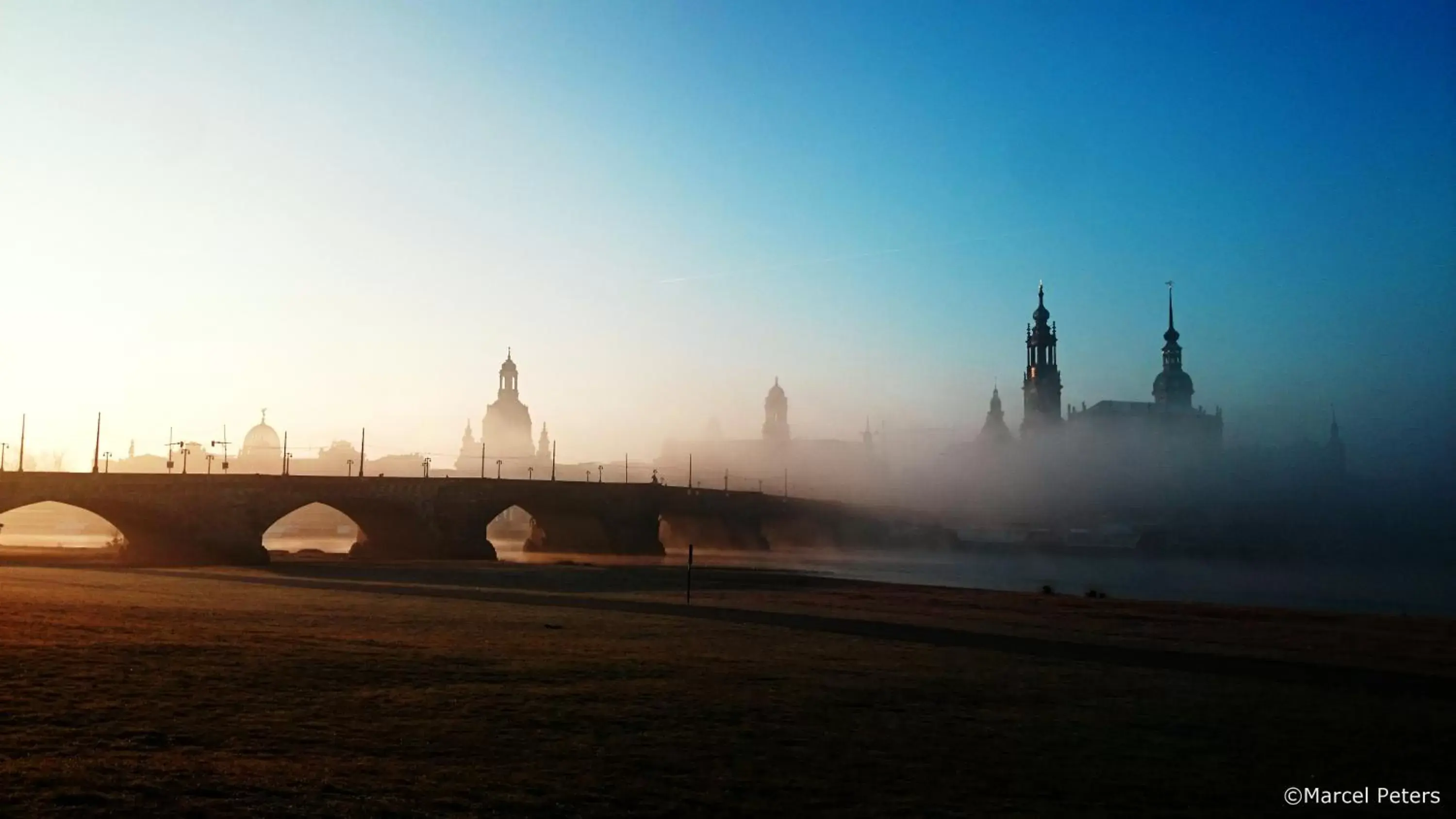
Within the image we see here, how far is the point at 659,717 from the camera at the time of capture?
13867mm

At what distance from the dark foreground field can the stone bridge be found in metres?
42.4

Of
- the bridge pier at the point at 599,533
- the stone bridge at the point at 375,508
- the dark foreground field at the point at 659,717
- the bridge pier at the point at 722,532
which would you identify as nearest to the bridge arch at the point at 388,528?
the stone bridge at the point at 375,508

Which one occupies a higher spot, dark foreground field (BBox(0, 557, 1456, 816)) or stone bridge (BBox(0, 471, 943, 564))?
stone bridge (BBox(0, 471, 943, 564))

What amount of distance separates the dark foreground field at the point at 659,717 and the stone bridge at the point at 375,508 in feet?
139

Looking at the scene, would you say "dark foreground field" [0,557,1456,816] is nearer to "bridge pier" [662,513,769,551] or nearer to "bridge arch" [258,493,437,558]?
"bridge arch" [258,493,437,558]

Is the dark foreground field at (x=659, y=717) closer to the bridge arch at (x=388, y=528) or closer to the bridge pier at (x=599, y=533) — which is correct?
the bridge arch at (x=388, y=528)

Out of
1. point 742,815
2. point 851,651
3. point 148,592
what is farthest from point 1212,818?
point 148,592

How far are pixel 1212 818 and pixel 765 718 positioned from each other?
575 cm

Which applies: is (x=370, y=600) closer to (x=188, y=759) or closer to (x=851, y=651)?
(x=851, y=651)

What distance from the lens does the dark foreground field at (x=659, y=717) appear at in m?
9.85

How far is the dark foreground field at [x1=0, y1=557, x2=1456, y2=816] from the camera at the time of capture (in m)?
9.85

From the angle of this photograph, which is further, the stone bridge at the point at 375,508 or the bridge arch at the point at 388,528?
the bridge arch at the point at 388,528

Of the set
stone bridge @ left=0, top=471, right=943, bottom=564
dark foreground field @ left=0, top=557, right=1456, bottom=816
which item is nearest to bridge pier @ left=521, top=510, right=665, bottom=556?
stone bridge @ left=0, top=471, right=943, bottom=564

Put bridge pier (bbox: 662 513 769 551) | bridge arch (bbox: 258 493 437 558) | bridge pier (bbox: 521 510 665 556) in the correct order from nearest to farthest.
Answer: bridge arch (bbox: 258 493 437 558) < bridge pier (bbox: 521 510 665 556) < bridge pier (bbox: 662 513 769 551)
